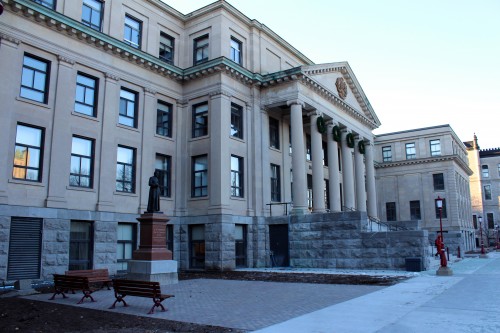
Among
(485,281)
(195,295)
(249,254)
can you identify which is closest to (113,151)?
(249,254)

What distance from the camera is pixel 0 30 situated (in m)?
20.6

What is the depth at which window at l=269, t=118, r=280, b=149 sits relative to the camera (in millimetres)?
33375

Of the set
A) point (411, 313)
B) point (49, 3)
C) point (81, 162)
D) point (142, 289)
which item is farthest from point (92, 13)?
point (411, 313)

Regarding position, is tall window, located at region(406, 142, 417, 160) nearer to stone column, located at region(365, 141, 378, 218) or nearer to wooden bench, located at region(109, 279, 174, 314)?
stone column, located at region(365, 141, 378, 218)

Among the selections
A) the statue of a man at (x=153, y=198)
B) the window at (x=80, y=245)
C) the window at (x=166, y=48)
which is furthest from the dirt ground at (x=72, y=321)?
the window at (x=166, y=48)

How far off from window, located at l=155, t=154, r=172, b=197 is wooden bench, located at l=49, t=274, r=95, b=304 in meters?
13.4

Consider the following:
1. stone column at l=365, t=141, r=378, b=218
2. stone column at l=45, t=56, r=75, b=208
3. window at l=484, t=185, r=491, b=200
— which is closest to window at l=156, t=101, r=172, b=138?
stone column at l=45, t=56, r=75, b=208

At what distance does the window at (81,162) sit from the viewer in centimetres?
2347

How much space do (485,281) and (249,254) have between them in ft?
47.5

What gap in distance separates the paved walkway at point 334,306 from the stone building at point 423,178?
39207 mm

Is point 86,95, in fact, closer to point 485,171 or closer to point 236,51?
point 236,51

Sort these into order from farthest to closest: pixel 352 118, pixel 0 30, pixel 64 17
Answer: pixel 352 118, pixel 64 17, pixel 0 30

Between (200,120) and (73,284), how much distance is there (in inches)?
682

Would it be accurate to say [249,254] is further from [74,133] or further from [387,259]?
[74,133]
